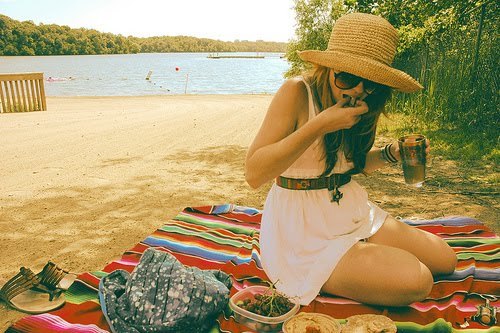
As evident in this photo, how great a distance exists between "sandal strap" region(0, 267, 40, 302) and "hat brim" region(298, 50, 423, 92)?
2202 mm

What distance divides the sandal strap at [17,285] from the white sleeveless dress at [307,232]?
150cm

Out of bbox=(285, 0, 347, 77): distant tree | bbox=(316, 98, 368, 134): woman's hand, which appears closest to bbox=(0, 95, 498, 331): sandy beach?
bbox=(316, 98, 368, 134): woman's hand

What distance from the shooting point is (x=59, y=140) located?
842cm

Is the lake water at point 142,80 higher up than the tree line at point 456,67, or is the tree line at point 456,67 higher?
the tree line at point 456,67

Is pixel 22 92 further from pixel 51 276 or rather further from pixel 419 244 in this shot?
pixel 419 244

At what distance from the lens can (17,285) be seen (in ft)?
8.89

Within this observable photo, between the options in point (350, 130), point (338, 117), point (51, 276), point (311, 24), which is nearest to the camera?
point (338, 117)

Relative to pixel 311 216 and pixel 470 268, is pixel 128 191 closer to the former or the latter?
pixel 311 216

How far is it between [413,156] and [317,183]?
23.8 inches

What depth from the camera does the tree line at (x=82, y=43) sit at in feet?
275

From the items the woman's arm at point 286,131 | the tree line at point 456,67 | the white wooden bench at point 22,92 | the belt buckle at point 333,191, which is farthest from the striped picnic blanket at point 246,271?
the white wooden bench at point 22,92

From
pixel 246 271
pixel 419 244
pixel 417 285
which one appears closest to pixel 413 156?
pixel 419 244

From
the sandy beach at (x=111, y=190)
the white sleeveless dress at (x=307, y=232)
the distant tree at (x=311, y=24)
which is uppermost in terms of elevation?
the distant tree at (x=311, y=24)

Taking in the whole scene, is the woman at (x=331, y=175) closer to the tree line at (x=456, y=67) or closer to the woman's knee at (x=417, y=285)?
the woman's knee at (x=417, y=285)
